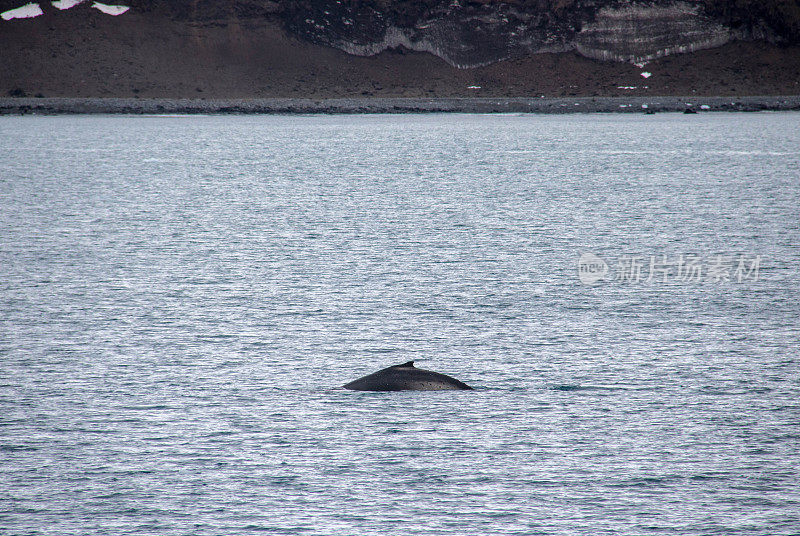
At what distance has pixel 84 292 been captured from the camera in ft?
77.3

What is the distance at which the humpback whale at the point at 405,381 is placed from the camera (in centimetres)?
1484

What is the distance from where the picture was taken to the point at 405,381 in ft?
48.7

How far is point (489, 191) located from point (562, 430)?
139ft

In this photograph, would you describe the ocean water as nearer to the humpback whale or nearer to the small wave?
the small wave

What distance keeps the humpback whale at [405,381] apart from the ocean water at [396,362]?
0.25 meters

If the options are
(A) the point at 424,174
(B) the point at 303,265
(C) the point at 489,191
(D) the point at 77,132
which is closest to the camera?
(B) the point at 303,265

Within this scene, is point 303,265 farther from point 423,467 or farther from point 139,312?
point 423,467

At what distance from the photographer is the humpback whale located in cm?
1484

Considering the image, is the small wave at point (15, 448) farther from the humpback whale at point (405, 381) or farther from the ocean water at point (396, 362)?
the humpback whale at point (405, 381)

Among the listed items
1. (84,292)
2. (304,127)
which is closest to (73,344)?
(84,292)

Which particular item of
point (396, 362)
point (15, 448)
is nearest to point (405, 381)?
point (396, 362)

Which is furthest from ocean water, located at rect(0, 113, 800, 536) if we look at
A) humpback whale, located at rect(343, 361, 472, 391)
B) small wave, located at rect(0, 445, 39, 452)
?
humpback whale, located at rect(343, 361, 472, 391)

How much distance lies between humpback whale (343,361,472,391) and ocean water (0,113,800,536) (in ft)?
0.82

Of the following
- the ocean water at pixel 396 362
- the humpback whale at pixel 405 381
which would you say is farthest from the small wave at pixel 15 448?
the humpback whale at pixel 405 381
